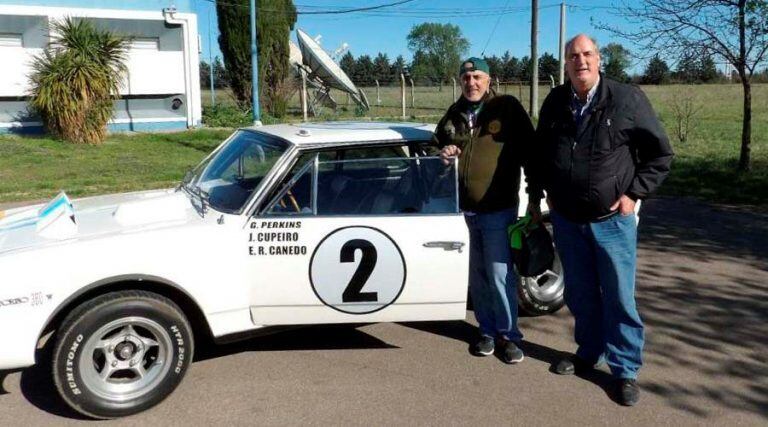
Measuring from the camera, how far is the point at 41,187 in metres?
11.0

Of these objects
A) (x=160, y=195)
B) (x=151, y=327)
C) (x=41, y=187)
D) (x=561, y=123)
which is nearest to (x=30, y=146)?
(x=41, y=187)

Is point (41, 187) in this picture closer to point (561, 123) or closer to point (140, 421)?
point (140, 421)

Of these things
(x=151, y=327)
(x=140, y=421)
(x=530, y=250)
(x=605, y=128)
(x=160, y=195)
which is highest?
(x=605, y=128)

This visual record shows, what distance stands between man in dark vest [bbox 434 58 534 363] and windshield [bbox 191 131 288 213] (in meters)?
1.09

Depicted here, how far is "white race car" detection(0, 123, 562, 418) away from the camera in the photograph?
3396 millimetres

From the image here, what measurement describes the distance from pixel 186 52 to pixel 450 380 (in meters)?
19.8

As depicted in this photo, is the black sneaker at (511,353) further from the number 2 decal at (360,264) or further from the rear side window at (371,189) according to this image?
the number 2 decal at (360,264)

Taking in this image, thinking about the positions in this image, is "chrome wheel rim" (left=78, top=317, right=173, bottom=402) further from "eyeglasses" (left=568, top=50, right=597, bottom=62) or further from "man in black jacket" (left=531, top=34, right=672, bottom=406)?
"eyeglasses" (left=568, top=50, right=597, bottom=62)

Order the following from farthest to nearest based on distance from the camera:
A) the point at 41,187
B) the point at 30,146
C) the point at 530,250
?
the point at 30,146 → the point at 41,187 → the point at 530,250

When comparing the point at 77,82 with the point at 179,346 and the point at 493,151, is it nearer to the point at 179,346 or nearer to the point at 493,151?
the point at 179,346

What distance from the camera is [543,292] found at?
513cm

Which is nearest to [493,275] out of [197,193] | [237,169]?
[237,169]

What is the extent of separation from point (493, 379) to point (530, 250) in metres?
0.82

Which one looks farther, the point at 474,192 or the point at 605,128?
the point at 474,192
